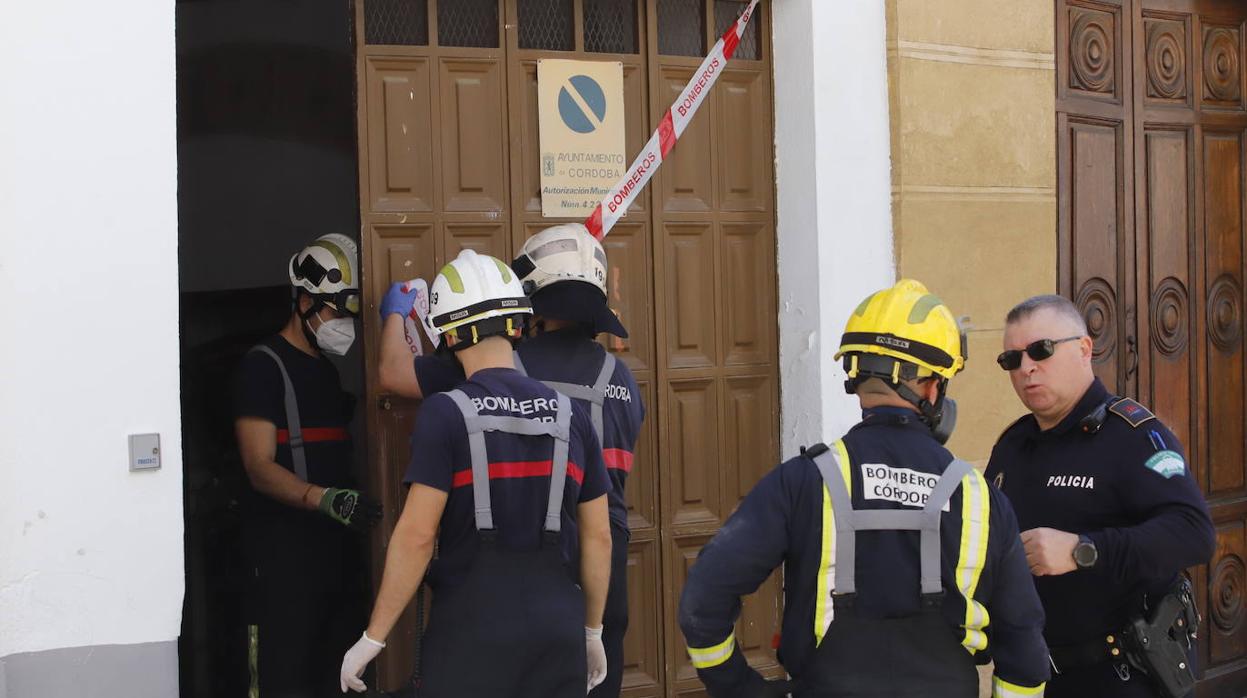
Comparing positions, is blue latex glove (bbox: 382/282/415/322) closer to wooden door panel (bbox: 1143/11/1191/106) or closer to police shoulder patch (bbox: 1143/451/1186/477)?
police shoulder patch (bbox: 1143/451/1186/477)

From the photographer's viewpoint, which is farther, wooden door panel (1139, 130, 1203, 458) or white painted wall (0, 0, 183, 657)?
wooden door panel (1139, 130, 1203, 458)

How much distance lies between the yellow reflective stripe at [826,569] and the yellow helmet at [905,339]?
10.3 inches

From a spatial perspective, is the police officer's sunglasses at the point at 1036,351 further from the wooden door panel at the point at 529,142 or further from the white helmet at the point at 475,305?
the wooden door panel at the point at 529,142

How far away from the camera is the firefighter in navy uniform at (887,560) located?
2990mm

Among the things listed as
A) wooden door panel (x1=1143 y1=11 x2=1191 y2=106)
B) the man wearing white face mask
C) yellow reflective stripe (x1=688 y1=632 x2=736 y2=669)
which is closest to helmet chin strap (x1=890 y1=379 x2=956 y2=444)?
yellow reflective stripe (x1=688 y1=632 x2=736 y2=669)

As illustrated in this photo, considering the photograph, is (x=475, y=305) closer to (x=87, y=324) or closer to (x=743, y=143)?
(x=87, y=324)

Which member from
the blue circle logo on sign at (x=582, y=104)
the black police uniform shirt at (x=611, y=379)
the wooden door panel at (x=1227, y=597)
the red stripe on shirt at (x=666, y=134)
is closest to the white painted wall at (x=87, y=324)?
the black police uniform shirt at (x=611, y=379)

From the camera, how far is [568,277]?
4.47 meters

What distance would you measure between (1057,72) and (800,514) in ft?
12.8

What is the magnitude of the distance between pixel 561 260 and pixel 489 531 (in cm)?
127

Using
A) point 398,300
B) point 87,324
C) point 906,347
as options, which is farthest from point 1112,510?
point 87,324

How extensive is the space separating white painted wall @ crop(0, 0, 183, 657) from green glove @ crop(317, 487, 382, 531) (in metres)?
0.75

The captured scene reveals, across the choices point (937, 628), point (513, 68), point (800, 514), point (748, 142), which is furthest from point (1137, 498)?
point (513, 68)

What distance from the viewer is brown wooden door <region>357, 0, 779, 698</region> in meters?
4.97
